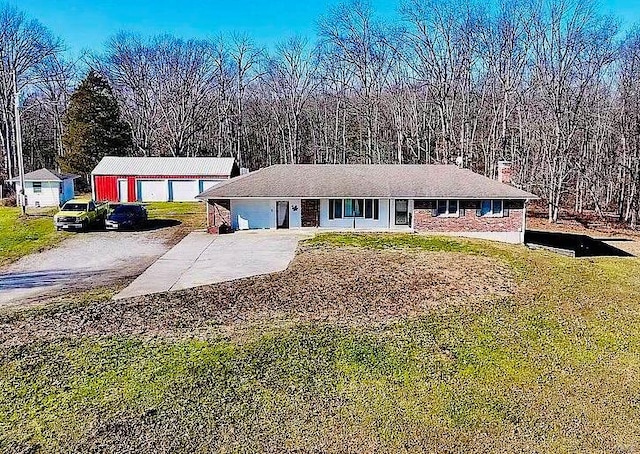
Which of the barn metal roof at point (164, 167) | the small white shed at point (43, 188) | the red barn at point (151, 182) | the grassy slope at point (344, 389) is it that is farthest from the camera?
the barn metal roof at point (164, 167)

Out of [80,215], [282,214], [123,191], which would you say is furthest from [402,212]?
[123,191]

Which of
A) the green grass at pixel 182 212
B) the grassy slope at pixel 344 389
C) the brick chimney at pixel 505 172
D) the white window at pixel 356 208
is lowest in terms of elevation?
the grassy slope at pixel 344 389

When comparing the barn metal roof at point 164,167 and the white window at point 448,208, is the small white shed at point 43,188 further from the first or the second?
the white window at point 448,208

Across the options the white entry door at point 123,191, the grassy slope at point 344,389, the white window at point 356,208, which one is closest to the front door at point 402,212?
the white window at point 356,208

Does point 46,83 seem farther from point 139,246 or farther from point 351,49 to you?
point 139,246

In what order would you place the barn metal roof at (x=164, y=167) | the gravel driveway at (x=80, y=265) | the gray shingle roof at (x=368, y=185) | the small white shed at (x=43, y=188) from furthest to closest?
the barn metal roof at (x=164, y=167) → the small white shed at (x=43, y=188) → the gray shingle roof at (x=368, y=185) → the gravel driveway at (x=80, y=265)

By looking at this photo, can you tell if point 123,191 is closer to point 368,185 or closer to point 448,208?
point 368,185

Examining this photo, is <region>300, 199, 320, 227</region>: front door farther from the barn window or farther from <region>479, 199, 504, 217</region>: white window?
<region>479, 199, 504, 217</region>: white window

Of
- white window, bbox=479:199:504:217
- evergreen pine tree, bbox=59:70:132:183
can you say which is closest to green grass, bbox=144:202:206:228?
evergreen pine tree, bbox=59:70:132:183
